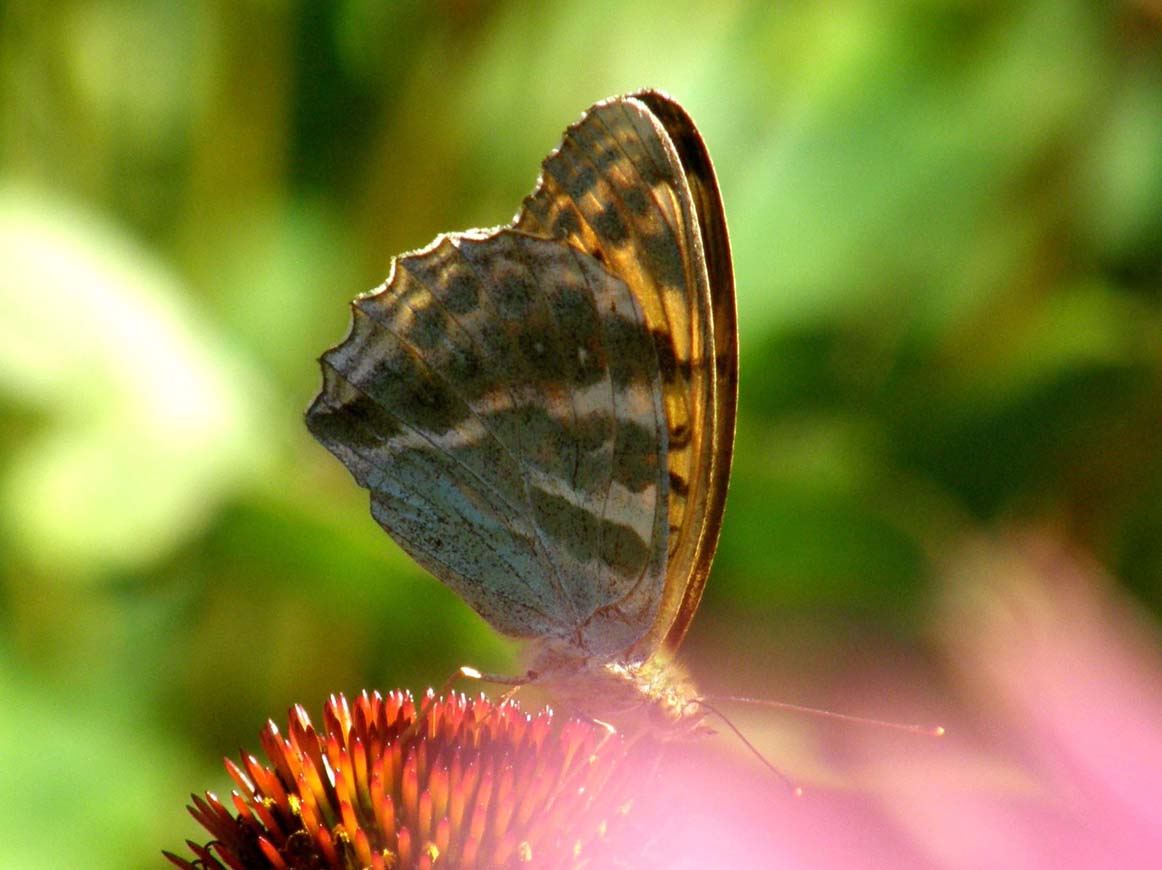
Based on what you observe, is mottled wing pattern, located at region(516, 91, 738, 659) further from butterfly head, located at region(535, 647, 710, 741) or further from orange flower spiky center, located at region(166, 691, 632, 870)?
orange flower spiky center, located at region(166, 691, 632, 870)

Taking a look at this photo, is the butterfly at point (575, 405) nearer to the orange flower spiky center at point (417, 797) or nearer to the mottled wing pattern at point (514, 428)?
the mottled wing pattern at point (514, 428)

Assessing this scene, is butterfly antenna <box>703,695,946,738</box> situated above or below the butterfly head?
below

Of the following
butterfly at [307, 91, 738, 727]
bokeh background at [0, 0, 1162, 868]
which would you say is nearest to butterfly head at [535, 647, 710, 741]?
butterfly at [307, 91, 738, 727]

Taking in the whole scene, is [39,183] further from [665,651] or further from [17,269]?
[665,651]

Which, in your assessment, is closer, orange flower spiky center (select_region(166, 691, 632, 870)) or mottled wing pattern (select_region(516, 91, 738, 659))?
orange flower spiky center (select_region(166, 691, 632, 870))

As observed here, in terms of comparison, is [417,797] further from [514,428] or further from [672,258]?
[672,258]

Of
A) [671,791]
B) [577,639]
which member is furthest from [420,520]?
[671,791]

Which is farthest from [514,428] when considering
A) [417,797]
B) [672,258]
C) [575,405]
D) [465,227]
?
[465,227]
